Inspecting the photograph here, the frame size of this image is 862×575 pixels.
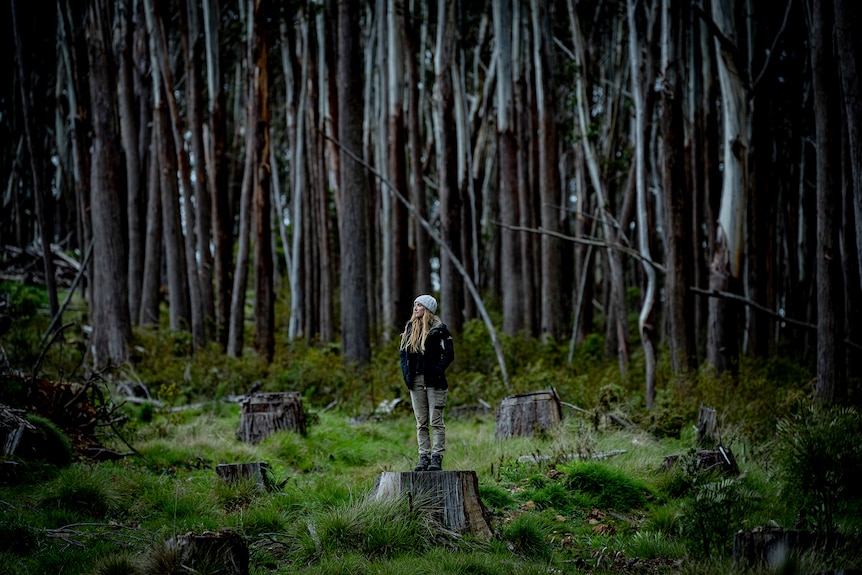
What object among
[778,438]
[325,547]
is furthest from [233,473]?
[778,438]

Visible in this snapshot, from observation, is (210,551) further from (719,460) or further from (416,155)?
(416,155)

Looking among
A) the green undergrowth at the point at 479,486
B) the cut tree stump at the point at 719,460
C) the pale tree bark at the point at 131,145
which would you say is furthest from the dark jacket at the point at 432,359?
the pale tree bark at the point at 131,145

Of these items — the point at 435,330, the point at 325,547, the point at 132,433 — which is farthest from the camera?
the point at 132,433

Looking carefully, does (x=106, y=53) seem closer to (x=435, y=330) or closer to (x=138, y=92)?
(x=138, y=92)

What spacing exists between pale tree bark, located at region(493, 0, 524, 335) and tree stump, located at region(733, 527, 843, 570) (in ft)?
38.6

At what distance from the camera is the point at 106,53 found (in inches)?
530

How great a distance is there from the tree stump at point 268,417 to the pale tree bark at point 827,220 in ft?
21.1

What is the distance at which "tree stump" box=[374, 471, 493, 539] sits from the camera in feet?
19.5

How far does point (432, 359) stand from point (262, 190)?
9918 millimetres

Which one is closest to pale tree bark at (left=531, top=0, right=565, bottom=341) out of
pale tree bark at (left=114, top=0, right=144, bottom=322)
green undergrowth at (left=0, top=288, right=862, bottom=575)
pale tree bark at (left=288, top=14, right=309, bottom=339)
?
green undergrowth at (left=0, top=288, right=862, bottom=575)

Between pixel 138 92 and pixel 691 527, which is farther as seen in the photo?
pixel 138 92

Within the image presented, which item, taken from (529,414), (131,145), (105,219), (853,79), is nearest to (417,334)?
(529,414)

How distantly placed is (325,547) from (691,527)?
274cm

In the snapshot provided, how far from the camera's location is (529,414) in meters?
9.38
